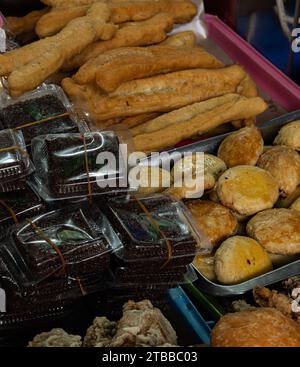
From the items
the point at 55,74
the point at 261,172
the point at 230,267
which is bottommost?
the point at 230,267

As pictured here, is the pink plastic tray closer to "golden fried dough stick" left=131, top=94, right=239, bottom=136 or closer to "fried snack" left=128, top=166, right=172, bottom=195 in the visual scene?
"golden fried dough stick" left=131, top=94, right=239, bottom=136

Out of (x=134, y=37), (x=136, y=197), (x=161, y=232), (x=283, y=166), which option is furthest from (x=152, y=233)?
(x=134, y=37)

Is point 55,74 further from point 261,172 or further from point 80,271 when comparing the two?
point 80,271

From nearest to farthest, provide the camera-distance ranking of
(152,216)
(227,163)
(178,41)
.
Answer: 1. (152,216)
2. (227,163)
3. (178,41)

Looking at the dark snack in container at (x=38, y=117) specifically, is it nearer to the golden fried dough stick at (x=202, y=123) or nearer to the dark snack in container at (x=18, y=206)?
the dark snack in container at (x=18, y=206)

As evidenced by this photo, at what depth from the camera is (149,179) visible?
7.77 feet

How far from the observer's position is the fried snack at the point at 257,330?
1.58m

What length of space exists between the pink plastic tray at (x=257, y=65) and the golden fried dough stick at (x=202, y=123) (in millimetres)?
243

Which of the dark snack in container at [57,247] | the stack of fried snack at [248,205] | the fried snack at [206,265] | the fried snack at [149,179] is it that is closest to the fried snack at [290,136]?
the stack of fried snack at [248,205]

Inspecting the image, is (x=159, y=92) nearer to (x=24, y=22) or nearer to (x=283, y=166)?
(x=283, y=166)

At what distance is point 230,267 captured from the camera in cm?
201

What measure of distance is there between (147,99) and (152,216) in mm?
1021

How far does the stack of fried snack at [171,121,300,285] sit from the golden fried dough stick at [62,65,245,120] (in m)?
0.39

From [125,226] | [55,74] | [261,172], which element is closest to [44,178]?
[125,226]
